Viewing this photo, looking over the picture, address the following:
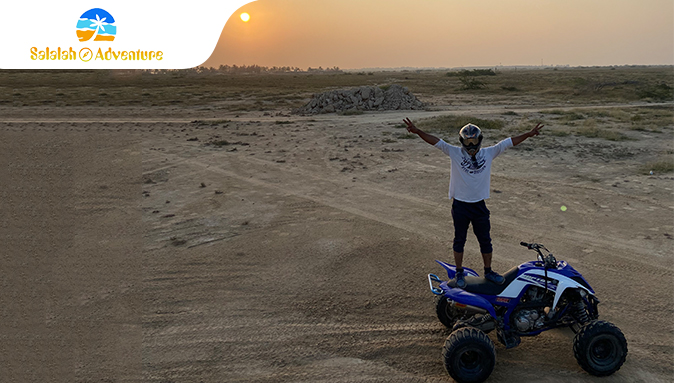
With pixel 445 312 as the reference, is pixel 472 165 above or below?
above

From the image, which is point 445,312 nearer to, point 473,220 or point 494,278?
point 494,278

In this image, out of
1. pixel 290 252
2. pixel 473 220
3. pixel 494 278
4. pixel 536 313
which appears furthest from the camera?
pixel 290 252

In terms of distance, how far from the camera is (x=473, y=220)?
5.57 m

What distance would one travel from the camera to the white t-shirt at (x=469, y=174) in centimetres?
545

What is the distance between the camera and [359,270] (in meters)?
7.73

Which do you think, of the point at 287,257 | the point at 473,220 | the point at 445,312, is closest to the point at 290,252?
the point at 287,257

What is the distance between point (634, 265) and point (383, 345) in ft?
16.5

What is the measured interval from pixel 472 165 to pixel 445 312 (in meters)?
1.89

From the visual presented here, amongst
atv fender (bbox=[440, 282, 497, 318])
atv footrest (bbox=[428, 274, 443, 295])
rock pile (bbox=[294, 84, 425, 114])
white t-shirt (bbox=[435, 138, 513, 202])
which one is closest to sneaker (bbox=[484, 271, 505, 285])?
atv fender (bbox=[440, 282, 497, 318])

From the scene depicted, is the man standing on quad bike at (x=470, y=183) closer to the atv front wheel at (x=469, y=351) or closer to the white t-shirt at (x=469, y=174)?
the white t-shirt at (x=469, y=174)

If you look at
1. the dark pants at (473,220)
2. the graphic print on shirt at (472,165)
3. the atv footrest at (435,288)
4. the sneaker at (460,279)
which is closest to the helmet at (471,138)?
the graphic print on shirt at (472,165)

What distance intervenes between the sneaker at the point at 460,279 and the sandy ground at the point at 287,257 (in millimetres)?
906

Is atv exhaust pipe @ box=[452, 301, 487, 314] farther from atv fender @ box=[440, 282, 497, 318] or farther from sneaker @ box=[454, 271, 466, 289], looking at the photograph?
sneaker @ box=[454, 271, 466, 289]

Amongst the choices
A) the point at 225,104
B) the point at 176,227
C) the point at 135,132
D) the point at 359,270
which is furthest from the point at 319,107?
the point at 359,270
